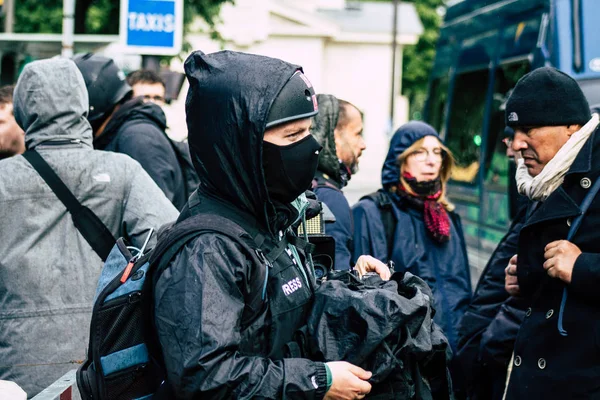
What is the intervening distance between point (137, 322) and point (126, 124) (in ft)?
9.61

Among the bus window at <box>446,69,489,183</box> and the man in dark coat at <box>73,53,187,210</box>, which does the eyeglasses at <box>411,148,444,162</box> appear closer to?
the man in dark coat at <box>73,53,187,210</box>

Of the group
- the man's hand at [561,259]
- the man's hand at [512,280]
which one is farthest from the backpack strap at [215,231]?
the man's hand at [512,280]

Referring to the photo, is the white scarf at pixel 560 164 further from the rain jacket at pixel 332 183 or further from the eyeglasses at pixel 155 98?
the eyeglasses at pixel 155 98

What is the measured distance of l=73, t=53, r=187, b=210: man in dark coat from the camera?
16.1ft

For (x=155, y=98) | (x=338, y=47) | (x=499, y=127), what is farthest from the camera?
(x=338, y=47)

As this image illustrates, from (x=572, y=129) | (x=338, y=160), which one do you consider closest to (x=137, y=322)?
(x=572, y=129)

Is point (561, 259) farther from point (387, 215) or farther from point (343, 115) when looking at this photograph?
point (343, 115)

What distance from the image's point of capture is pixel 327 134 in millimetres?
4758

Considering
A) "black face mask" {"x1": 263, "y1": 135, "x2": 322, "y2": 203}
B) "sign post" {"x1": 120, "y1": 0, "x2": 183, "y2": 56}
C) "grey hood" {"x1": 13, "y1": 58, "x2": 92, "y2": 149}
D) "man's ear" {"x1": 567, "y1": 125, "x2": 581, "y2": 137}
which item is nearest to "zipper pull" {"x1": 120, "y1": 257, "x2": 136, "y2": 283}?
"black face mask" {"x1": 263, "y1": 135, "x2": 322, "y2": 203}

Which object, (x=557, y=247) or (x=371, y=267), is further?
(x=557, y=247)

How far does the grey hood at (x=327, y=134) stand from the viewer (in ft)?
15.4

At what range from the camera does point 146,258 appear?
8.23 feet

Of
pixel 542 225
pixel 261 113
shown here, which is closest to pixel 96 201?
pixel 261 113

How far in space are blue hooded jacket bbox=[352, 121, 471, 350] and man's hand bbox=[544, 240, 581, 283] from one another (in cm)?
Answer: 139
